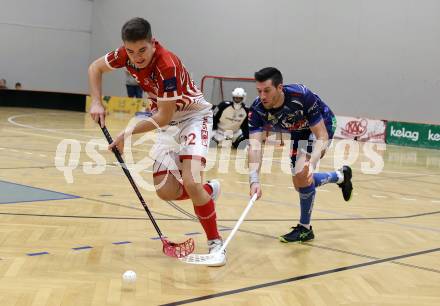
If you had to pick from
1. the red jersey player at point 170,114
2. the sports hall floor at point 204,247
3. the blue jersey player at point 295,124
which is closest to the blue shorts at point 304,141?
the blue jersey player at point 295,124

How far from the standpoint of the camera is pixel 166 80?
154 inches

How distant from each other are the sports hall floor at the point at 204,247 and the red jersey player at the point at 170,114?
0.41m

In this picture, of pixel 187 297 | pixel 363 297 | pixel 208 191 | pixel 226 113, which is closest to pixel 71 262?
pixel 187 297

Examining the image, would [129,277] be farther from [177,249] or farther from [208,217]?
[208,217]

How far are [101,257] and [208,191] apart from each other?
3.13 feet

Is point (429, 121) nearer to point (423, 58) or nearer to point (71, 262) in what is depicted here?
point (423, 58)

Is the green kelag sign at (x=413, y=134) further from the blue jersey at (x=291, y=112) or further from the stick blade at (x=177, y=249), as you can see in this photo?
the stick blade at (x=177, y=249)

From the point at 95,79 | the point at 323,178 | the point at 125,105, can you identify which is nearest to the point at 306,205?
the point at 323,178

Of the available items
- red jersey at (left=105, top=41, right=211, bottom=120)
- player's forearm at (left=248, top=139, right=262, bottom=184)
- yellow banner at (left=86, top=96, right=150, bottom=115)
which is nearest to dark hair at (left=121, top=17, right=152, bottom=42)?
red jersey at (left=105, top=41, right=211, bottom=120)

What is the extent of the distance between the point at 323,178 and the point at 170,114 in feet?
6.16

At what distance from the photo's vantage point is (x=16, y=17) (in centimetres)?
2341

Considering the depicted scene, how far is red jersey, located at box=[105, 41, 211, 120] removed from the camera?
3.93 m

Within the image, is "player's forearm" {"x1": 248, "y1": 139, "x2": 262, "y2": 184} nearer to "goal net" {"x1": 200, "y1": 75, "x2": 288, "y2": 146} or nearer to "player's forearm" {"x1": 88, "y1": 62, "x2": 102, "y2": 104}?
"player's forearm" {"x1": 88, "y1": 62, "x2": 102, "y2": 104}

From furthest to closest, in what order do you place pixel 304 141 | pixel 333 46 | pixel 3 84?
pixel 3 84, pixel 333 46, pixel 304 141
